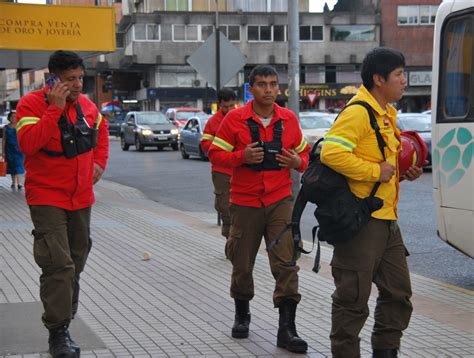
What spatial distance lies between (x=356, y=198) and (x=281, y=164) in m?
1.31

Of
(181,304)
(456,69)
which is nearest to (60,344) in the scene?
(181,304)

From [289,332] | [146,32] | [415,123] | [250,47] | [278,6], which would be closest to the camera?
[289,332]

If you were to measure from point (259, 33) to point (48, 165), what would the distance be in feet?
234

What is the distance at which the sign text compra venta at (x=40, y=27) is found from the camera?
56.2ft

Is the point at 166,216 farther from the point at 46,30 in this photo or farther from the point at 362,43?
the point at 362,43

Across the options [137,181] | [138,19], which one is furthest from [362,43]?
[137,181]

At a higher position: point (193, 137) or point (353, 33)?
point (353, 33)

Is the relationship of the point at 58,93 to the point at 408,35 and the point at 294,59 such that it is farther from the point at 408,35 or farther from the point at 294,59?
the point at 408,35

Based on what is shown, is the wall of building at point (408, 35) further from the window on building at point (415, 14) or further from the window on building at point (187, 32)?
the window on building at point (187, 32)

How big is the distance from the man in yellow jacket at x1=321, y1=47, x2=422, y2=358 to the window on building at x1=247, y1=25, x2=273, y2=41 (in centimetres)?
7166

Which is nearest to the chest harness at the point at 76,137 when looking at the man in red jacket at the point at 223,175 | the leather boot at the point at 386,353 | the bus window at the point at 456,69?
the leather boot at the point at 386,353

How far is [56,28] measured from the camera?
1767cm

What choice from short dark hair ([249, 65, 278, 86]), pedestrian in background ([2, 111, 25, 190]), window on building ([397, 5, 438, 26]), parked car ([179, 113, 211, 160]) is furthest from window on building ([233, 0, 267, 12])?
short dark hair ([249, 65, 278, 86])

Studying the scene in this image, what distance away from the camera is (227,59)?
13.4m
